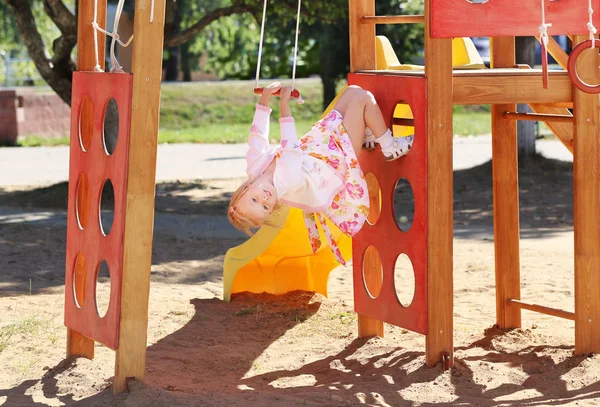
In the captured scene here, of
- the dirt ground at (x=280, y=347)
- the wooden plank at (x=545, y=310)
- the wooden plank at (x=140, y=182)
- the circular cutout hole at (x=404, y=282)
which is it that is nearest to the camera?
the wooden plank at (x=140, y=182)

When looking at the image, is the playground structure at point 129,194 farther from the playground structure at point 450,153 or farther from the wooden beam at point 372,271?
the wooden beam at point 372,271

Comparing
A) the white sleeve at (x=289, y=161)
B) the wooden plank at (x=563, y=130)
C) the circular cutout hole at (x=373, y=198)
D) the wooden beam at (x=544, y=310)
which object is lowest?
the wooden beam at (x=544, y=310)

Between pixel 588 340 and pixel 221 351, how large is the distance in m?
1.98

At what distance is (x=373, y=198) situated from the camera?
16.7ft

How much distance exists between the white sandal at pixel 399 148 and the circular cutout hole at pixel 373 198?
1.45ft

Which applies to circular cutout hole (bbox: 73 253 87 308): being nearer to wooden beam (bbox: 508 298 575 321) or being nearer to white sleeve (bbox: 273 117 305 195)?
white sleeve (bbox: 273 117 305 195)

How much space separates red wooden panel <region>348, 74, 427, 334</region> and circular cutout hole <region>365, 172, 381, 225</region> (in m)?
0.05

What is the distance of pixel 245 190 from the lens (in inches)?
181

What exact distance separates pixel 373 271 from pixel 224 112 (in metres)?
16.1

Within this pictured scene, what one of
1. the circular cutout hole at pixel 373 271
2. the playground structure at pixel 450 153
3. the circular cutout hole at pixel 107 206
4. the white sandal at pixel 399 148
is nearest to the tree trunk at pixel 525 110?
the circular cutout hole at pixel 107 206

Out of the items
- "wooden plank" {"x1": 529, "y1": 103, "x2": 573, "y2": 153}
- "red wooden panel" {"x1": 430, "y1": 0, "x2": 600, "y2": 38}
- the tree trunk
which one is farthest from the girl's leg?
the tree trunk

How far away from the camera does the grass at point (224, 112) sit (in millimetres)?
19344

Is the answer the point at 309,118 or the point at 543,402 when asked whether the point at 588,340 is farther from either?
the point at 309,118

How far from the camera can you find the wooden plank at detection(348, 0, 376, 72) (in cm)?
527
